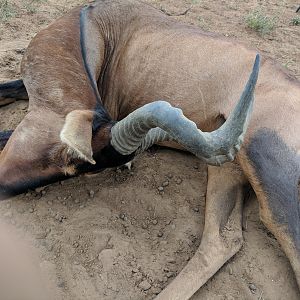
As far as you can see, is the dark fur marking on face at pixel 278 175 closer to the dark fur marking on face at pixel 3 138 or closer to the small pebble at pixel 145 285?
the small pebble at pixel 145 285

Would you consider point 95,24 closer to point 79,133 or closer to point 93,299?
point 79,133

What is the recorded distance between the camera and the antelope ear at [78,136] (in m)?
3.25

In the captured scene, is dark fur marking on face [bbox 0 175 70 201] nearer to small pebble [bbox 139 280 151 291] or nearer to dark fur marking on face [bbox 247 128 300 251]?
small pebble [bbox 139 280 151 291]

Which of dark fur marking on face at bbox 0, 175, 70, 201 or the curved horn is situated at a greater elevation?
the curved horn

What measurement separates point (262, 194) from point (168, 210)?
28.5 inches

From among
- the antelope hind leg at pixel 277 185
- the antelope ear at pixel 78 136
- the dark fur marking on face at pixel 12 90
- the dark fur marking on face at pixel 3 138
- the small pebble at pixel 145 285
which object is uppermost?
the antelope ear at pixel 78 136

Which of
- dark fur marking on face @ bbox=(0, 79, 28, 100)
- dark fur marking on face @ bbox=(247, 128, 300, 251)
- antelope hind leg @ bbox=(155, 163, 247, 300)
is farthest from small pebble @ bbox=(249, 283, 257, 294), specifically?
dark fur marking on face @ bbox=(0, 79, 28, 100)

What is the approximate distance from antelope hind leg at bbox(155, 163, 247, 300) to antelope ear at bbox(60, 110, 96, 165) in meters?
1.02

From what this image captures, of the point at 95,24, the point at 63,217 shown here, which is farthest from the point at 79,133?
the point at 95,24

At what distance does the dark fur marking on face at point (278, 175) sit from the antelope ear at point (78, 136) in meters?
1.20

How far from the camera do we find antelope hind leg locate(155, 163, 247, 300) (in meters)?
3.65

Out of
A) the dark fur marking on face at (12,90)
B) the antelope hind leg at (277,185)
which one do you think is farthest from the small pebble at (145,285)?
the dark fur marking on face at (12,90)

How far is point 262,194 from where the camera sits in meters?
3.86

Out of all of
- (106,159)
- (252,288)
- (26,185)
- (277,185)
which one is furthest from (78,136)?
(252,288)
